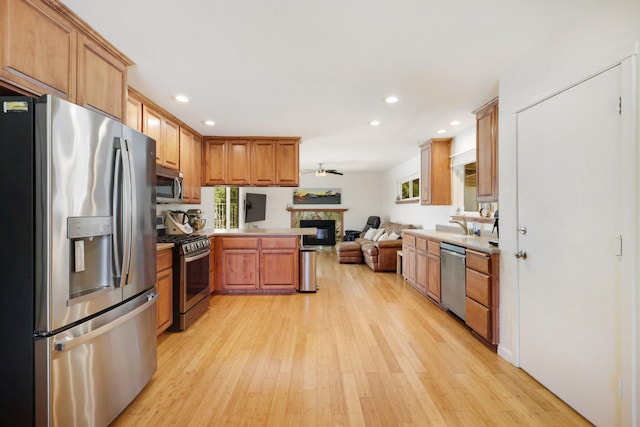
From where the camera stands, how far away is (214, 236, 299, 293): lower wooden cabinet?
4.30 m

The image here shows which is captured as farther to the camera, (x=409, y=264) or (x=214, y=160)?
(x=409, y=264)

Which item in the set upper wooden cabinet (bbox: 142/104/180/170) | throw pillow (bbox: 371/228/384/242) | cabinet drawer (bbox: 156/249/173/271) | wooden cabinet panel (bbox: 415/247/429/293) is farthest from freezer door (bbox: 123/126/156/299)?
throw pillow (bbox: 371/228/384/242)

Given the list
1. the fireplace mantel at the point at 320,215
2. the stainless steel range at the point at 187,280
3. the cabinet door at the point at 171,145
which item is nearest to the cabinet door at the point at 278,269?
the stainless steel range at the point at 187,280

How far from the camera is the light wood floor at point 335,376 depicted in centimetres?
178

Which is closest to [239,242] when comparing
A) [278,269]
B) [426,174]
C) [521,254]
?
[278,269]

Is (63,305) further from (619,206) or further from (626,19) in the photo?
(626,19)

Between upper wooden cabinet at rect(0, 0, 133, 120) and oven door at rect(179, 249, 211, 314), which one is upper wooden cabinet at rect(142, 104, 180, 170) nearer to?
upper wooden cabinet at rect(0, 0, 133, 120)

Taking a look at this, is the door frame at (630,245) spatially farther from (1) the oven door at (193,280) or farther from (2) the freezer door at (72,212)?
(1) the oven door at (193,280)

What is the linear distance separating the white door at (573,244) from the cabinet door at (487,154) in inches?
28.8

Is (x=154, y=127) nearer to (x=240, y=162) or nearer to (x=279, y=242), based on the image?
(x=240, y=162)

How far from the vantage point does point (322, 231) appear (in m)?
9.34

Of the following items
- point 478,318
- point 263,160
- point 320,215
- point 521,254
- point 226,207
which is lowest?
point 478,318

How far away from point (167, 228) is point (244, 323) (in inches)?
60.4

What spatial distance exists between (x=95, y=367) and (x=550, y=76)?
316 cm
